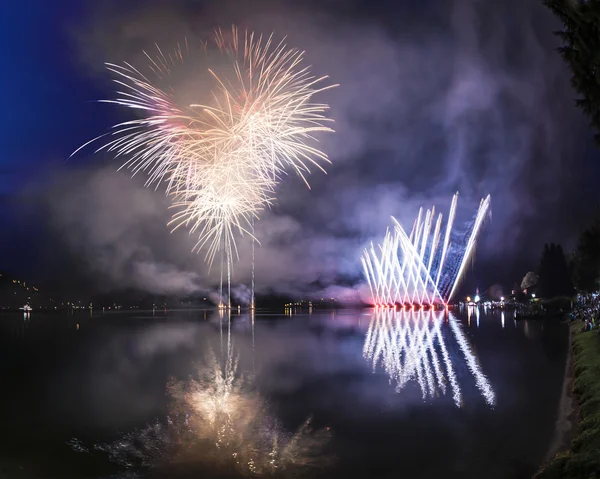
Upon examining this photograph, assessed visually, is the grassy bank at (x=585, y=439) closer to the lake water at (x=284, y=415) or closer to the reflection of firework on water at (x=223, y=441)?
the lake water at (x=284, y=415)

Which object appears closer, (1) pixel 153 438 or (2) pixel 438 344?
(1) pixel 153 438

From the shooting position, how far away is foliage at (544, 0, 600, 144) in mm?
8516

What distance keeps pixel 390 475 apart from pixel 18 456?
813 cm

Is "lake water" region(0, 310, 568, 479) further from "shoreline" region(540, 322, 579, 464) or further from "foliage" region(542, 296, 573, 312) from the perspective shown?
"foliage" region(542, 296, 573, 312)

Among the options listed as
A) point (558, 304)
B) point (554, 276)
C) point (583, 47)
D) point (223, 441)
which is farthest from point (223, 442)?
point (554, 276)

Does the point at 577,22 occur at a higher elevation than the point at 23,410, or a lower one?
higher

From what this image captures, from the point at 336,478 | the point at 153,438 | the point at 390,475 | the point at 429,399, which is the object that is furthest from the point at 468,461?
the point at 153,438

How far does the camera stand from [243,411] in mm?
14711

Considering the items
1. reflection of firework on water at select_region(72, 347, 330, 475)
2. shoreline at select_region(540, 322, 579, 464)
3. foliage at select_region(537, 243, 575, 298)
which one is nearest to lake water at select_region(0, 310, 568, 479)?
reflection of firework on water at select_region(72, 347, 330, 475)

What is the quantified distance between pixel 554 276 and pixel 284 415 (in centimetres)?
8209

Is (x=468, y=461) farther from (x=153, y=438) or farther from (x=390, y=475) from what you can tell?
(x=153, y=438)

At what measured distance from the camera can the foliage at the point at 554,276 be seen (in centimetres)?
8312

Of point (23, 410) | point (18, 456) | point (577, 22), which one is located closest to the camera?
point (577, 22)

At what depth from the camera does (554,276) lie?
276 ft
